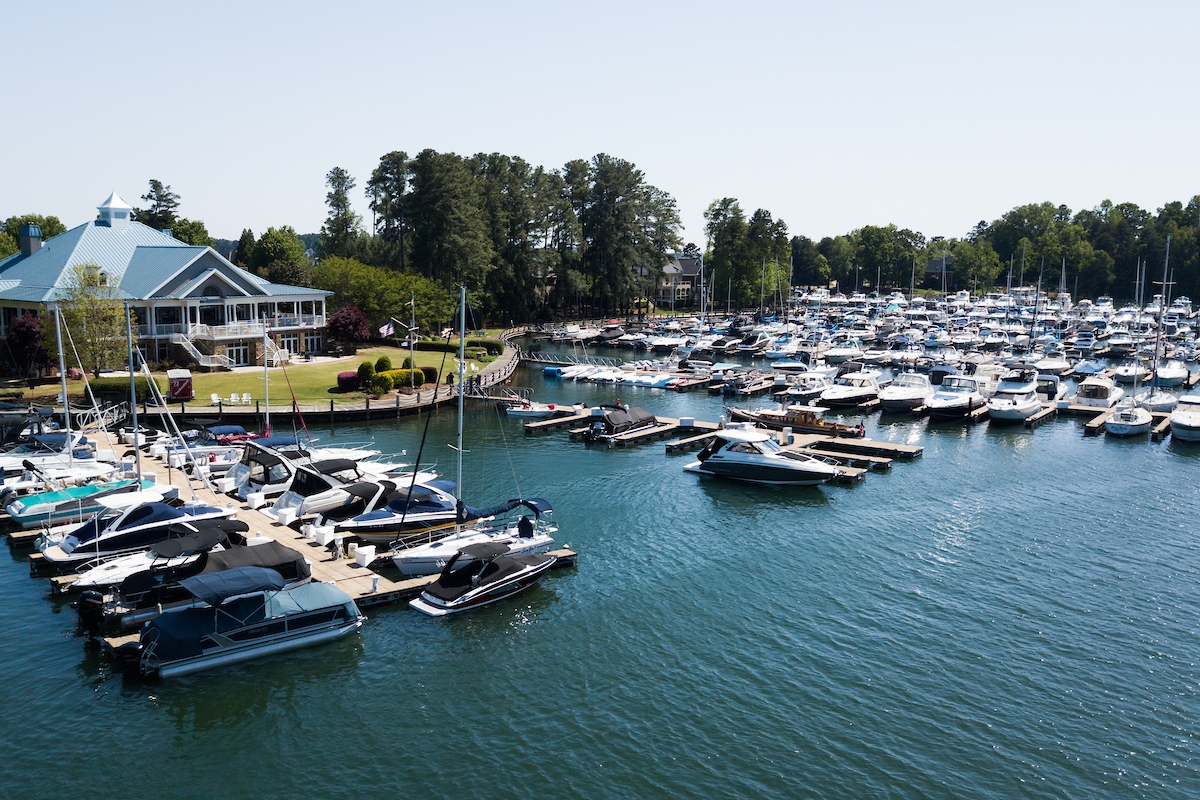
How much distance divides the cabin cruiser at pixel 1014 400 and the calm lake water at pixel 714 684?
22.8 meters

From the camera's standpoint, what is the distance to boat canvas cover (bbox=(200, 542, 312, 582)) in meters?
27.5

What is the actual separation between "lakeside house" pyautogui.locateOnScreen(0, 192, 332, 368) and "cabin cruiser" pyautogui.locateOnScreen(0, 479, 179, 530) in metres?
34.0

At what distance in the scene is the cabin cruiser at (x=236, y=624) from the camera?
2425 cm

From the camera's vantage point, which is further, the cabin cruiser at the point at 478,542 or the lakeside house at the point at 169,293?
the lakeside house at the point at 169,293

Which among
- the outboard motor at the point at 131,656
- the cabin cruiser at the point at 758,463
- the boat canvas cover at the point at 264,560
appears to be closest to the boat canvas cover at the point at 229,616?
the outboard motor at the point at 131,656

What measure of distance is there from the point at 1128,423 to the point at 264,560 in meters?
52.1

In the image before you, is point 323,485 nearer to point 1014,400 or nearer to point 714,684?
point 714,684

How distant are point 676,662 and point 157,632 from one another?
1433 cm

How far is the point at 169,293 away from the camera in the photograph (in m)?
70.9

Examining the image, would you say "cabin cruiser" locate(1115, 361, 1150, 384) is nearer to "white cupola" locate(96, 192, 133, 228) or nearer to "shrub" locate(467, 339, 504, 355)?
"shrub" locate(467, 339, 504, 355)

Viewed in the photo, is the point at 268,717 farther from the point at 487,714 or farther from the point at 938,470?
the point at 938,470

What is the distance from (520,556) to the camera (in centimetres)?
3122

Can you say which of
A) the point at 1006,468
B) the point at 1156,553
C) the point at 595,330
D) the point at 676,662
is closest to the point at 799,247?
the point at 595,330

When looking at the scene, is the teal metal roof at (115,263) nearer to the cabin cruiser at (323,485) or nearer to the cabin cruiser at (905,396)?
the cabin cruiser at (323,485)
